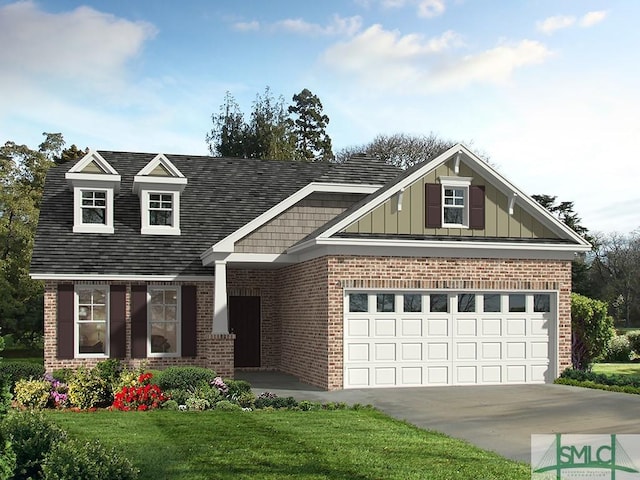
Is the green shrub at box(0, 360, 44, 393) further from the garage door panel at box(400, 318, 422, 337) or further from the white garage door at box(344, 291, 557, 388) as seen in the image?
the garage door panel at box(400, 318, 422, 337)

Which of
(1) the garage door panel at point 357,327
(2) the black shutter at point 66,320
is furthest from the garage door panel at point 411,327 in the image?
(2) the black shutter at point 66,320

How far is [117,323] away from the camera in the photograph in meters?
22.5

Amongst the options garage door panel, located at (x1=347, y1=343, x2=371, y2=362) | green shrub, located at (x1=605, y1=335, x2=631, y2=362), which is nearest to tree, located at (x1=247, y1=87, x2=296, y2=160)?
green shrub, located at (x1=605, y1=335, x2=631, y2=362)

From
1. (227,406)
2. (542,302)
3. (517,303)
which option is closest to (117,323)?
(227,406)

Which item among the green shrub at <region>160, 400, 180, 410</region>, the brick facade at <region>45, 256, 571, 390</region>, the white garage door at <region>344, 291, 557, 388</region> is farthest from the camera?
the white garage door at <region>344, 291, 557, 388</region>

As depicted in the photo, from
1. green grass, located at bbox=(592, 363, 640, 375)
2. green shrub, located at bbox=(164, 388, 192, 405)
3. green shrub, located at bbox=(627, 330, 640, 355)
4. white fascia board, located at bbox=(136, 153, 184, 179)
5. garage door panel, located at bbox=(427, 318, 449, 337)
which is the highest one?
white fascia board, located at bbox=(136, 153, 184, 179)

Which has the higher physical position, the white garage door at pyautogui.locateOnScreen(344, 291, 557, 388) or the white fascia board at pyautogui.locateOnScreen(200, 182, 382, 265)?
the white fascia board at pyautogui.locateOnScreen(200, 182, 382, 265)

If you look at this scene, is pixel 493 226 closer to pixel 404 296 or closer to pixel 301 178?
pixel 404 296

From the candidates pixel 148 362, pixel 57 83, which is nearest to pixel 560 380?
pixel 148 362

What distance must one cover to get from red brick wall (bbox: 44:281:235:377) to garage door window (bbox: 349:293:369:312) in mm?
3966

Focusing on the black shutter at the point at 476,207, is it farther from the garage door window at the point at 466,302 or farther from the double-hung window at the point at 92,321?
the double-hung window at the point at 92,321

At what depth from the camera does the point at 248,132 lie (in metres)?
52.2

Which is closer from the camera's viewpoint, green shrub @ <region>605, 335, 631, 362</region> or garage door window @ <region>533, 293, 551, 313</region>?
garage door window @ <region>533, 293, 551, 313</region>

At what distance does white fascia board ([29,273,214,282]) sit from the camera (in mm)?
21938
